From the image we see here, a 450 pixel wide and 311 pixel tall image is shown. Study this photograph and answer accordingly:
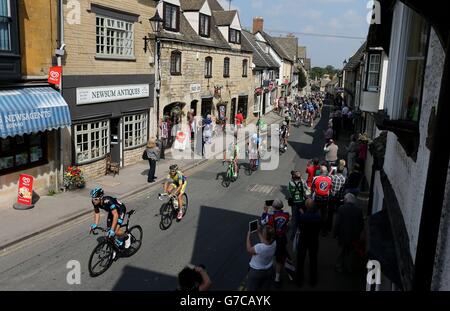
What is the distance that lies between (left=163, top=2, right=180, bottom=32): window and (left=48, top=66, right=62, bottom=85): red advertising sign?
353 inches

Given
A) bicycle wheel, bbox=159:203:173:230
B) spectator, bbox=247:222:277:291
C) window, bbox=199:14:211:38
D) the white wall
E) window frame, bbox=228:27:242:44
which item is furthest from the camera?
window frame, bbox=228:27:242:44

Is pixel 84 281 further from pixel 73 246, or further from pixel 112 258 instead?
pixel 73 246

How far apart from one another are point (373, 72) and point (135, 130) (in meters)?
10.8

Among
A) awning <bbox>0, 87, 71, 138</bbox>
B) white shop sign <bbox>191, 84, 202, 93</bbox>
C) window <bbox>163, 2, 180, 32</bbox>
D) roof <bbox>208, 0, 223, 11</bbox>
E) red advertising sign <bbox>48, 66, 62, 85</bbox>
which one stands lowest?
awning <bbox>0, 87, 71, 138</bbox>

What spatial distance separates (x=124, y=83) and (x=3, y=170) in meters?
6.60

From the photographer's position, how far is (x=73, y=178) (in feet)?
46.5

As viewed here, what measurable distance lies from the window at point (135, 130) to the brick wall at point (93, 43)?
6.74 ft

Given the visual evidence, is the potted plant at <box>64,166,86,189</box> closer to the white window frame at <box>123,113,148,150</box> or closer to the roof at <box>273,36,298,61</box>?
the white window frame at <box>123,113,148,150</box>

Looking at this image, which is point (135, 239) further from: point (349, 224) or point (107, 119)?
point (107, 119)

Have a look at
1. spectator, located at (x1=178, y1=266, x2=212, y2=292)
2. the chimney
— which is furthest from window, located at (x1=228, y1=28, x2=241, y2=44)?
spectator, located at (x1=178, y1=266, x2=212, y2=292)

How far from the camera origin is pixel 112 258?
8.99m

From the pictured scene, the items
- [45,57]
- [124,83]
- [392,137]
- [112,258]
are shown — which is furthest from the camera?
[124,83]

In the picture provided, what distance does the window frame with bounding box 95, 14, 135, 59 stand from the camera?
1584cm
